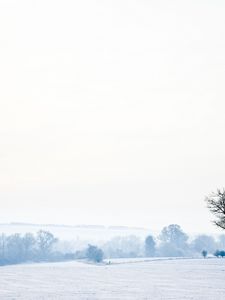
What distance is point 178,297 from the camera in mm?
47469

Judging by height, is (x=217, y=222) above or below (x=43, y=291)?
above

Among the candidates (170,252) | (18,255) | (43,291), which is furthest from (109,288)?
(170,252)

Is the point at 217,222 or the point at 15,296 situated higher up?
the point at 217,222

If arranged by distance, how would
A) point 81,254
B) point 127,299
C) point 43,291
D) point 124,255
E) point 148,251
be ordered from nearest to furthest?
point 127,299 < point 43,291 < point 81,254 < point 124,255 < point 148,251

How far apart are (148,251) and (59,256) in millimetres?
30912

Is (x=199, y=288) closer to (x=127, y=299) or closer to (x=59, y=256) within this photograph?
(x=127, y=299)

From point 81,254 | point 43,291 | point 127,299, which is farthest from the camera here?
point 81,254

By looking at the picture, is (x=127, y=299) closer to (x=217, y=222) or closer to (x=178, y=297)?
(x=178, y=297)

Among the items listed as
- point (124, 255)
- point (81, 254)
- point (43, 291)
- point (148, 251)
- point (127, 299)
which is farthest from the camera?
point (148, 251)

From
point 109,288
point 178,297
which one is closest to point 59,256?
point 109,288

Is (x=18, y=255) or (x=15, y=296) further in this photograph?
(x=18, y=255)

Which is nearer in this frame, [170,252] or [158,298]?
[158,298]

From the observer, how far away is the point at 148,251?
551 ft

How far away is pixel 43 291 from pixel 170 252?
374 ft
